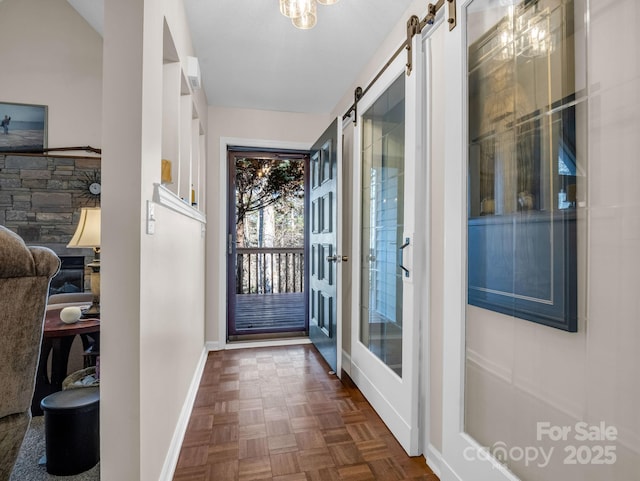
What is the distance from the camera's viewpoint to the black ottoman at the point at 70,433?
1.49 metres

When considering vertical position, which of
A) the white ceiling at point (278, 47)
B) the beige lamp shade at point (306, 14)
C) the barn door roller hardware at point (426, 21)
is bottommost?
the barn door roller hardware at point (426, 21)

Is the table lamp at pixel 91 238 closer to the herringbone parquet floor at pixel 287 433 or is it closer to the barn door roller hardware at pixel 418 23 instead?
the herringbone parquet floor at pixel 287 433

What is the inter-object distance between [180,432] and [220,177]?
2.31 m

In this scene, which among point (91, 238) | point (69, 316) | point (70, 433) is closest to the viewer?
point (70, 433)

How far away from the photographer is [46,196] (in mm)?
3574

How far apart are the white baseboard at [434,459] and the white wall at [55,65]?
13.7ft

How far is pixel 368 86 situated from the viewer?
237 centimetres

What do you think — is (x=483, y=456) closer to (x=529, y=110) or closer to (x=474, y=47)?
(x=529, y=110)

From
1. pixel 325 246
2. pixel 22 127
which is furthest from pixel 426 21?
pixel 22 127

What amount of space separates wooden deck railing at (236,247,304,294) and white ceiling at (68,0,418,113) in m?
3.19

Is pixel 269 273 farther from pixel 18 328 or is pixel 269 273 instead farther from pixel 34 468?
pixel 18 328

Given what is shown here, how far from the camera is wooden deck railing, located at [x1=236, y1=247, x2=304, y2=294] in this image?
6.02 meters

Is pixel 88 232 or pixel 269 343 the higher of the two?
pixel 88 232

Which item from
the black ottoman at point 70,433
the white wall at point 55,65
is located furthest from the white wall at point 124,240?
the white wall at point 55,65
